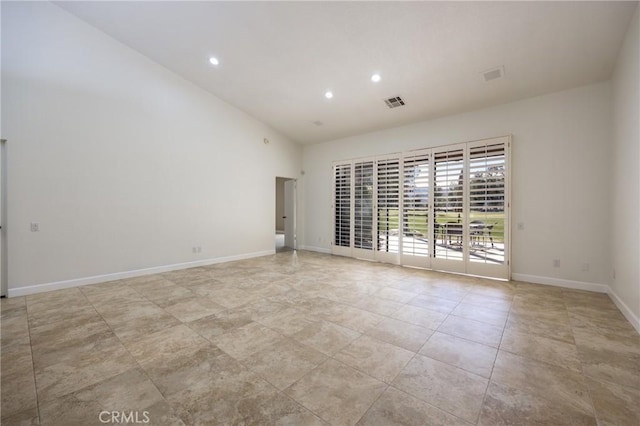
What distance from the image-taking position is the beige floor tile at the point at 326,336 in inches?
90.5

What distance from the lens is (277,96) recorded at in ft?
17.7

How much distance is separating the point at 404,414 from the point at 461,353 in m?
1.00

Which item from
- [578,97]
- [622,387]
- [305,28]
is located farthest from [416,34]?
[622,387]

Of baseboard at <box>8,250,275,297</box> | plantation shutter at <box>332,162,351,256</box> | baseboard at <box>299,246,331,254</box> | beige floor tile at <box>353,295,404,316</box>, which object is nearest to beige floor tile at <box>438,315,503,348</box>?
beige floor tile at <box>353,295,404,316</box>

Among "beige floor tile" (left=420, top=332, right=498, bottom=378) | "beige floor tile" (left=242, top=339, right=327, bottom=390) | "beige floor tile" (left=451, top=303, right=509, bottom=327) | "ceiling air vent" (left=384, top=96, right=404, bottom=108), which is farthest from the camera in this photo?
"ceiling air vent" (left=384, top=96, right=404, bottom=108)

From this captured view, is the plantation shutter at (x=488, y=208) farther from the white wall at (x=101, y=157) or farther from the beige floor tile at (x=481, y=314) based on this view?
the white wall at (x=101, y=157)

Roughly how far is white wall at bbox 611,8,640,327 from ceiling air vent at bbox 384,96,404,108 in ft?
9.23

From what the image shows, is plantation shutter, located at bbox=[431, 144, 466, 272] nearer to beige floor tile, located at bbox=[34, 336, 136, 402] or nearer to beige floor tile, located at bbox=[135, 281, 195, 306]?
beige floor tile, located at bbox=[135, 281, 195, 306]

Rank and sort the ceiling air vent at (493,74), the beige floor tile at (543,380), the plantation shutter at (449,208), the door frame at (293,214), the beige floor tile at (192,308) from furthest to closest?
the door frame at (293,214) < the plantation shutter at (449,208) < the ceiling air vent at (493,74) < the beige floor tile at (192,308) < the beige floor tile at (543,380)

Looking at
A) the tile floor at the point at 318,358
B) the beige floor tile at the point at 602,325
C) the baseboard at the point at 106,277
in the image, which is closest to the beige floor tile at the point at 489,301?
the tile floor at the point at 318,358

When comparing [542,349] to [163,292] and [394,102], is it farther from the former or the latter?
[163,292]

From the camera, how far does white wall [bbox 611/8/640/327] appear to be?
277 cm

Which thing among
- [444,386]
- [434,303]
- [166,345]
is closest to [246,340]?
[166,345]

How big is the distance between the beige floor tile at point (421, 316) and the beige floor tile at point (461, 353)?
0.87ft
